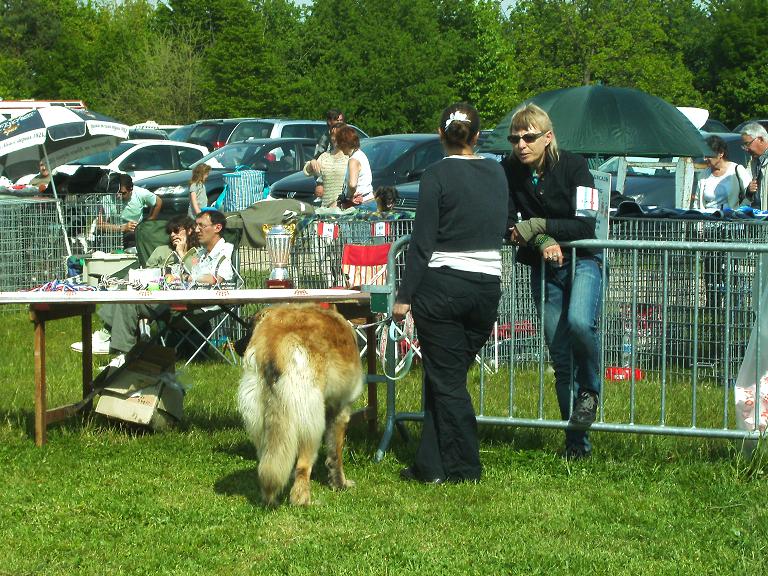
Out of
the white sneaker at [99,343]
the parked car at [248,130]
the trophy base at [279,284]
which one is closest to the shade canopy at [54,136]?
the white sneaker at [99,343]

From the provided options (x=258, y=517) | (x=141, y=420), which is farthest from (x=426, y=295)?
(x=141, y=420)

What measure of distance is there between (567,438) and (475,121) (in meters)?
2.08

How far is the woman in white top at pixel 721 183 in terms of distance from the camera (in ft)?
38.7

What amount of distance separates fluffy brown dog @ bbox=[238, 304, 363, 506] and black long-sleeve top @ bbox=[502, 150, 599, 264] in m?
1.36

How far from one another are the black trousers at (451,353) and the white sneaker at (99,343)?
5.59 metres

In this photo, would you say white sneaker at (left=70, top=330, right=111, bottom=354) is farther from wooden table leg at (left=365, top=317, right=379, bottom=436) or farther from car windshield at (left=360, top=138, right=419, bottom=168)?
car windshield at (left=360, top=138, right=419, bottom=168)

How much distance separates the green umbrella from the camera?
1077cm

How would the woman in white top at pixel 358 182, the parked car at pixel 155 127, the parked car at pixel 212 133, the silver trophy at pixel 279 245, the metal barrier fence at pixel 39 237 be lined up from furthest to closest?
the parked car at pixel 155 127
the parked car at pixel 212 133
the metal barrier fence at pixel 39 237
the woman in white top at pixel 358 182
the silver trophy at pixel 279 245

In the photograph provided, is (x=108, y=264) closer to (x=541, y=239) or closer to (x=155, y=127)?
(x=541, y=239)

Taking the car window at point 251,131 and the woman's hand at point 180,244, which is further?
the car window at point 251,131

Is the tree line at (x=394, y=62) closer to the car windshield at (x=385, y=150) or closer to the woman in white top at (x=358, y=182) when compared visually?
the car windshield at (x=385, y=150)

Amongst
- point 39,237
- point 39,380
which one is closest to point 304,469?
point 39,380

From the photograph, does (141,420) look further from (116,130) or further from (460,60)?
(460,60)

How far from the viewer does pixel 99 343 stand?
11.0 meters
